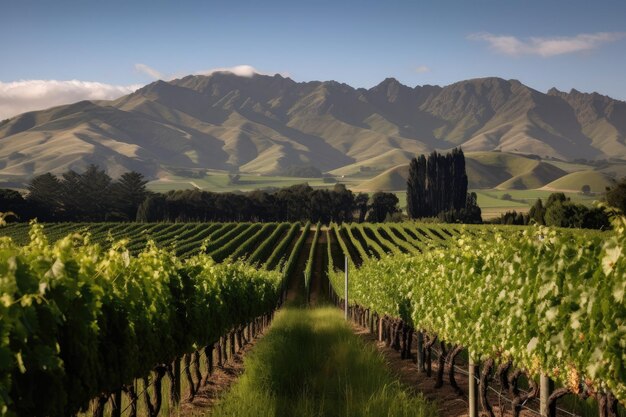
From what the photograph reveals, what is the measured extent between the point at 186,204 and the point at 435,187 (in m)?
54.6

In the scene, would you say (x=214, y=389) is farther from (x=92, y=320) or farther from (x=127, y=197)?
(x=127, y=197)

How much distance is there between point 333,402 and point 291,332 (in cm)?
1164

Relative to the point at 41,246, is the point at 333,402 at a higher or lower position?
lower

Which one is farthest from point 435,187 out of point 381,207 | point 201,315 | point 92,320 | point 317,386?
point 92,320

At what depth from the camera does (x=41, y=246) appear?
815 cm

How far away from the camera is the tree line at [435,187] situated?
153125 millimetres

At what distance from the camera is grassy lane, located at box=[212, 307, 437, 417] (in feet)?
36.9

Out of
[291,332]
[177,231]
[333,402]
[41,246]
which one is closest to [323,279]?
[177,231]

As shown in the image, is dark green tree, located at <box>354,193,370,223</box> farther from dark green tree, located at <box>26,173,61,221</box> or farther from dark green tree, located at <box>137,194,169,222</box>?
dark green tree, located at <box>26,173,61,221</box>

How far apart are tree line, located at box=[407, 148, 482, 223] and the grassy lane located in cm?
13523

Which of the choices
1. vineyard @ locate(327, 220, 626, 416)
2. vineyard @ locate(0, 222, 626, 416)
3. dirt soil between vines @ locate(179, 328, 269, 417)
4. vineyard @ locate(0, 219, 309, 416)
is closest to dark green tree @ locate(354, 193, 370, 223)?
dirt soil between vines @ locate(179, 328, 269, 417)

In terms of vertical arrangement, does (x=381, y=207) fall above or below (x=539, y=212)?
above

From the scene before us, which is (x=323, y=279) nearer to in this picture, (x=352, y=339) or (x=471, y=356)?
(x=352, y=339)

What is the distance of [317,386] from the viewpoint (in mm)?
14148
